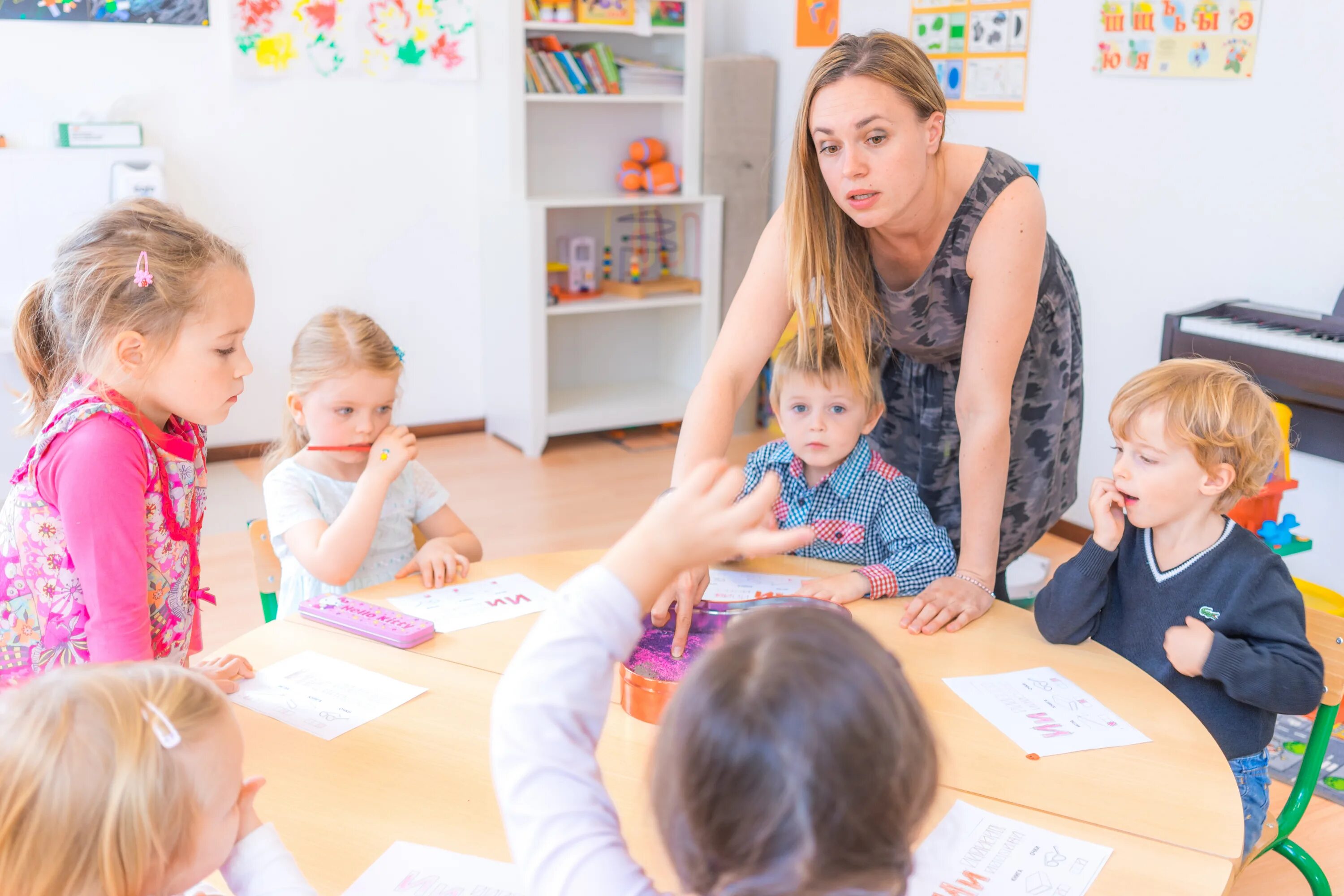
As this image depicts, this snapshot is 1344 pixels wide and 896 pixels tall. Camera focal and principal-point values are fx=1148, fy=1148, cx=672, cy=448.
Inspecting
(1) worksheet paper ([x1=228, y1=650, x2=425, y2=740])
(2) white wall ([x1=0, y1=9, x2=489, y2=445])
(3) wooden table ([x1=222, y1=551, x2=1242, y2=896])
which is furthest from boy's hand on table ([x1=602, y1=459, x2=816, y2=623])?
(2) white wall ([x1=0, y1=9, x2=489, y2=445])

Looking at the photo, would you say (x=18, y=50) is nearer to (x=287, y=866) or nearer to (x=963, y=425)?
(x=963, y=425)

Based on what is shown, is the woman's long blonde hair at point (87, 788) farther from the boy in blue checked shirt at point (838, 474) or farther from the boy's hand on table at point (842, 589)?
the boy in blue checked shirt at point (838, 474)

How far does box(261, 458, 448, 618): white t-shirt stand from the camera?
177cm

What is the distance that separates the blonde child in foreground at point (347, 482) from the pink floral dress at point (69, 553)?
0.94ft

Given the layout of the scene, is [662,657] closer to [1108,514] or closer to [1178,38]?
[1108,514]

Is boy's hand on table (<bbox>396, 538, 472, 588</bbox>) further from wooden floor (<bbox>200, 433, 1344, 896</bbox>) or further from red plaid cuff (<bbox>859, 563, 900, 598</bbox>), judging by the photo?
wooden floor (<bbox>200, 433, 1344, 896</bbox>)

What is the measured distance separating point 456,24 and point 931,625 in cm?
352

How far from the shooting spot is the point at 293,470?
6.00 feet

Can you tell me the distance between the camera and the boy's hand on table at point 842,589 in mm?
1560

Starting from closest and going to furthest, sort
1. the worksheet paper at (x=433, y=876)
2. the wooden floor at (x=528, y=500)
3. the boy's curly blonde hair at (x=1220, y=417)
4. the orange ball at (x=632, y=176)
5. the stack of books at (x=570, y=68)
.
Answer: the worksheet paper at (x=433, y=876) → the boy's curly blonde hair at (x=1220, y=417) → the wooden floor at (x=528, y=500) → the stack of books at (x=570, y=68) → the orange ball at (x=632, y=176)

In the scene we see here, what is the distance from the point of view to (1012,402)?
187cm

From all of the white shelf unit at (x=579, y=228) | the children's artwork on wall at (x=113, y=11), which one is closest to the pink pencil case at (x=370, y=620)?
the white shelf unit at (x=579, y=228)

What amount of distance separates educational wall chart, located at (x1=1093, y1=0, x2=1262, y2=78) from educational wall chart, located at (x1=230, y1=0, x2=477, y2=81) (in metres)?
2.29

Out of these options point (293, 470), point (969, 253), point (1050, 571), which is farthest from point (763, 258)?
point (1050, 571)
